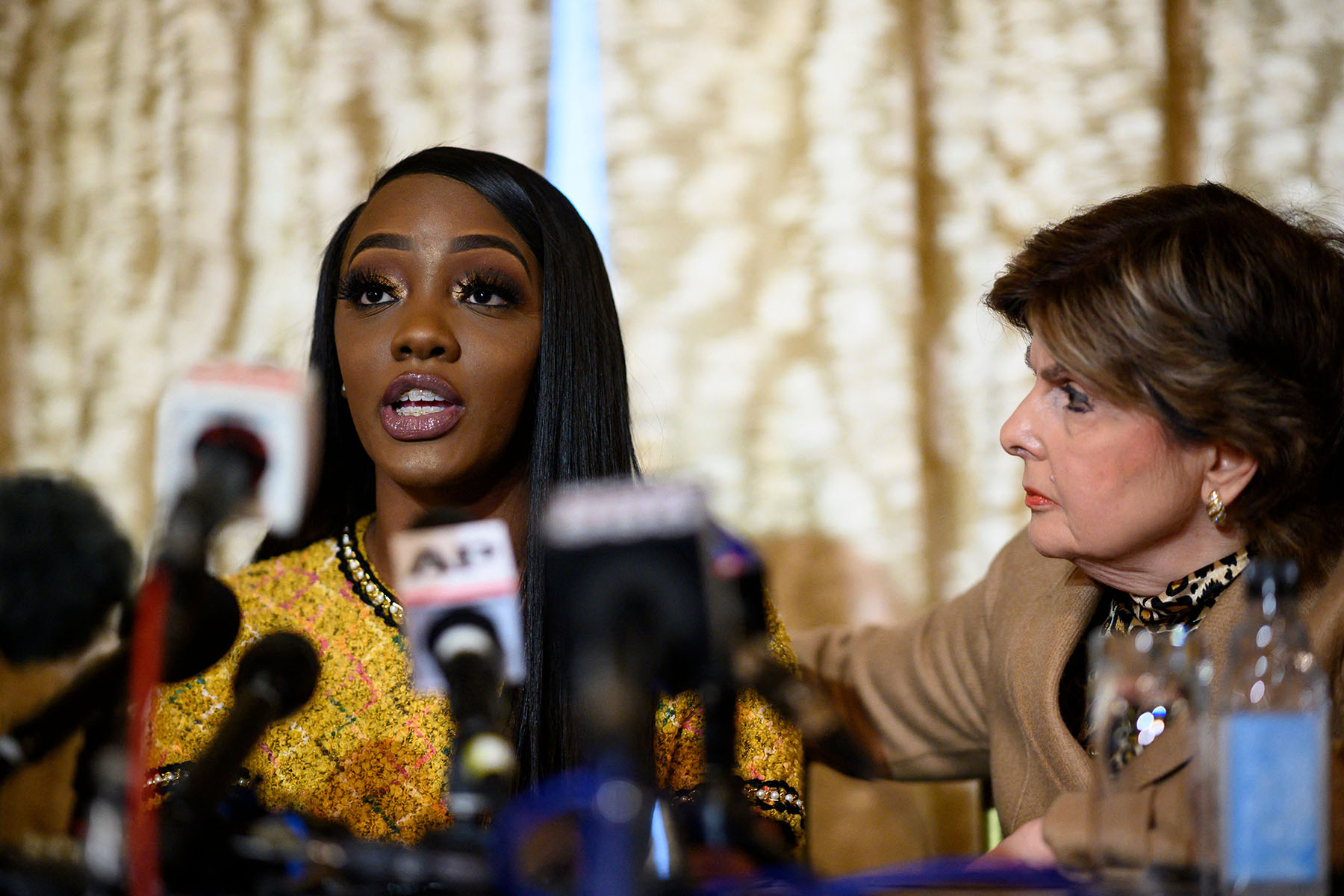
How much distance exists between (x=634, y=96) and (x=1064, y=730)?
4.10 ft

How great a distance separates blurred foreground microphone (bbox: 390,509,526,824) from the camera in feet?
2.43

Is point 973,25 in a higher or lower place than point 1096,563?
higher

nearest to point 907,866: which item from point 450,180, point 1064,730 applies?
point 1064,730

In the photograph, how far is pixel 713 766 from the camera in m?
0.89

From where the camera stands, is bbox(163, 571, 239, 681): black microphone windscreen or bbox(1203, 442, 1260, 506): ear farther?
bbox(1203, 442, 1260, 506): ear

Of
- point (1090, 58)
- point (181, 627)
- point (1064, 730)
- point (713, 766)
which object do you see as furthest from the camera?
point (1090, 58)

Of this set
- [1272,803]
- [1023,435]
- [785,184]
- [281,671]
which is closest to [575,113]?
[785,184]

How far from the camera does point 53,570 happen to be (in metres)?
0.85

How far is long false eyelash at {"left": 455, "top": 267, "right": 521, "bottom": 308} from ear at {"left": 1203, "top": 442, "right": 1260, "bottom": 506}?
81 cm

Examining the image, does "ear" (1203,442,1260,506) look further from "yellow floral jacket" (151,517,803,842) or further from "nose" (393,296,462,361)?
"nose" (393,296,462,361)

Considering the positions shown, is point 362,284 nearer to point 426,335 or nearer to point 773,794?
point 426,335

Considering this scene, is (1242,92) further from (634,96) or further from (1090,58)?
(634,96)

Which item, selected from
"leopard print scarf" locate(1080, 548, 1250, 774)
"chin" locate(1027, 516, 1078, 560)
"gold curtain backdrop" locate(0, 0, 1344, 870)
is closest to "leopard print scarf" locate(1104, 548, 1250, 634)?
"leopard print scarf" locate(1080, 548, 1250, 774)

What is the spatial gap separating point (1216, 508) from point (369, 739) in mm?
980
